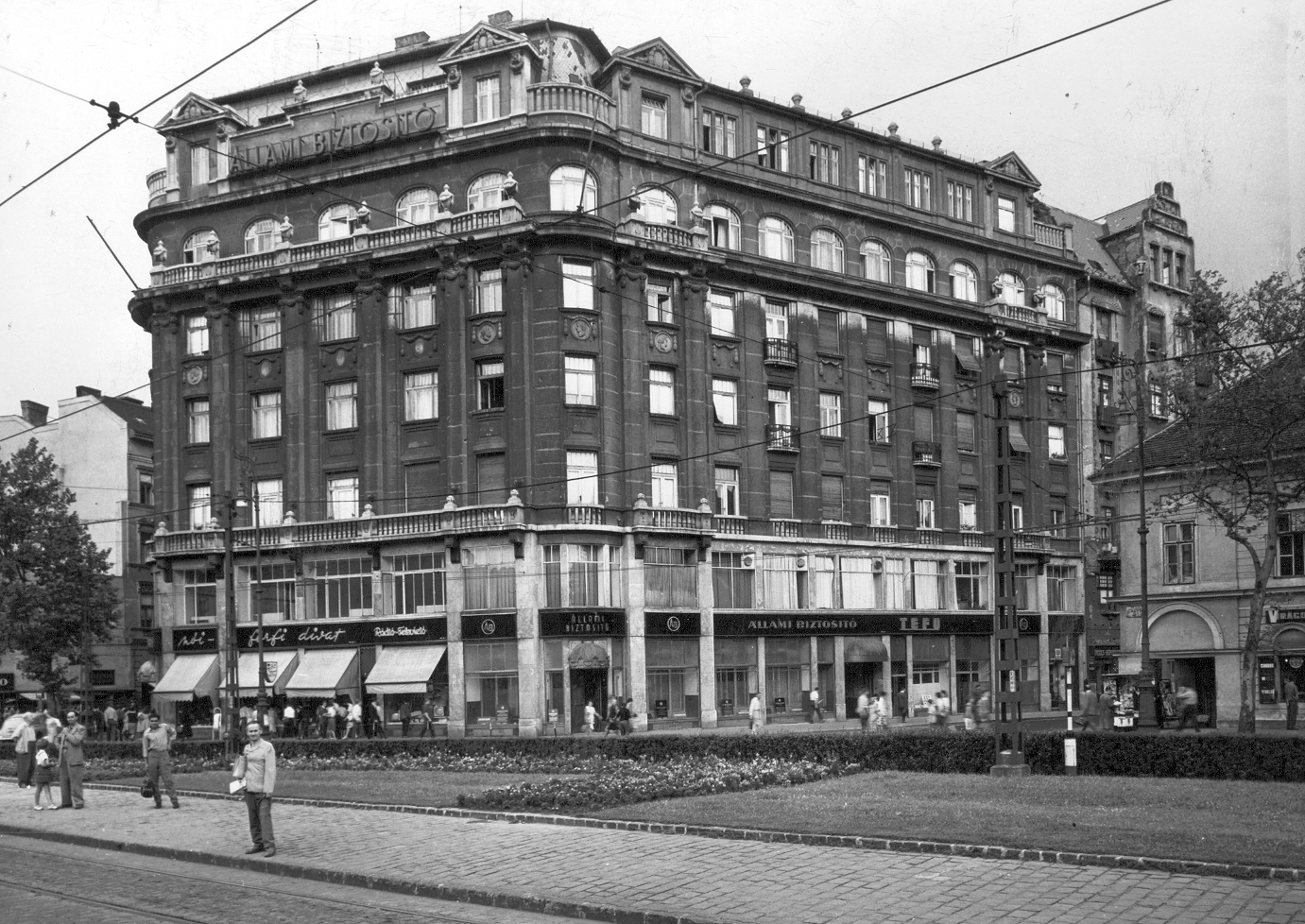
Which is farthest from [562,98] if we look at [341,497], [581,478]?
[341,497]

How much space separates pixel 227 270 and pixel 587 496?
19115 mm

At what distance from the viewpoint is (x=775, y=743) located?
98.8 feet

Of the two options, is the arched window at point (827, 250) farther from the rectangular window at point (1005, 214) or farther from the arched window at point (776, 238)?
the rectangular window at point (1005, 214)

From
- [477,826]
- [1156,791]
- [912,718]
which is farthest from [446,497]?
[1156,791]

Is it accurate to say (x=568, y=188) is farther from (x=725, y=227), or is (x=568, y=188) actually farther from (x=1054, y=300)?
(x=1054, y=300)

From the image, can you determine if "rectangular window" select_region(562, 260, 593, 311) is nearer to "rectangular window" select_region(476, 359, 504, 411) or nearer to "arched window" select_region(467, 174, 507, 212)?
"rectangular window" select_region(476, 359, 504, 411)

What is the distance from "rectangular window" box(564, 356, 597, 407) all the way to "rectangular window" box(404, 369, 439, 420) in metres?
5.75

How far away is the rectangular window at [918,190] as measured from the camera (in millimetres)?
67438

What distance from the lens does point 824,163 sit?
63.8 meters

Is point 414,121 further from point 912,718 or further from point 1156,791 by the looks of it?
point 1156,791

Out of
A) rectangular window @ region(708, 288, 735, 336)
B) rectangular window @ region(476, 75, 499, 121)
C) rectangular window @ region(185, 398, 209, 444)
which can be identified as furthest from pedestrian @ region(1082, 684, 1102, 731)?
rectangular window @ region(185, 398, 209, 444)

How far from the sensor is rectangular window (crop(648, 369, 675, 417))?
57094 millimetres

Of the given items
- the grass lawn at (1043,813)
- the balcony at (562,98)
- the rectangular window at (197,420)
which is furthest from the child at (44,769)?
the rectangular window at (197,420)

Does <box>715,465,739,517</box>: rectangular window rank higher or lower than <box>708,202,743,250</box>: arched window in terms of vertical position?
lower
